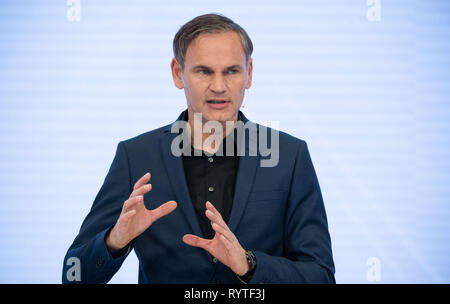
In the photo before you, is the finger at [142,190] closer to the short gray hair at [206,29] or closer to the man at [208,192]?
the man at [208,192]

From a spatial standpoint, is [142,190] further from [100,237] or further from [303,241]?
[303,241]

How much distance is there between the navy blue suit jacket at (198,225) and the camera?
1674 millimetres

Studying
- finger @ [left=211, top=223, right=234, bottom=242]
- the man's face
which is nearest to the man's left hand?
finger @ [left=211, top=223, right=234, bottom=242]

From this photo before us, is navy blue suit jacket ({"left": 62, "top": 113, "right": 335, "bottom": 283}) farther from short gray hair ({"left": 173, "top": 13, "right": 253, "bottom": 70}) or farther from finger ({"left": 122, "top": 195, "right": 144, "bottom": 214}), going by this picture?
short gray hair ({"left": 173, "top": 13, "right": 253, "bottom": 70})

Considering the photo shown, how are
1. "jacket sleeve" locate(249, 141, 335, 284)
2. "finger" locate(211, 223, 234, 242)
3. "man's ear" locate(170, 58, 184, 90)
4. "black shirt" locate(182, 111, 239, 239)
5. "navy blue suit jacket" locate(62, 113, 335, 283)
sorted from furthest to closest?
"man's ear" locate(170, 58, 184, 90)
"black shirt" locate(182, 111, 239, 239)
"navy blue suit jacket" locate(62, 113, 335, 283)
"jacket sleeve" locate(249, 141, 335, 284)
"finger" locate(211, 223, 234, 242)

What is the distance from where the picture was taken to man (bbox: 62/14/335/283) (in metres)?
1.69

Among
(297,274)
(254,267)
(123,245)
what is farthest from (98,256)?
(297,274)

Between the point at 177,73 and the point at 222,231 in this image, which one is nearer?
the point at 222,231

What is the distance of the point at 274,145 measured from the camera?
1.86m

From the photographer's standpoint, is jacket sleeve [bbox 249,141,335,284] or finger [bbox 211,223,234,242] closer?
finger [bbox 211,223,234,242]

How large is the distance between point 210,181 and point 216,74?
0.42 meters

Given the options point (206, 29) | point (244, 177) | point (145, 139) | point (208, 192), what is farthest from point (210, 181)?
point (206, 29)

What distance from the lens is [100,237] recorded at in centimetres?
162

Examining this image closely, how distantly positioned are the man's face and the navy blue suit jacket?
0.68ft
